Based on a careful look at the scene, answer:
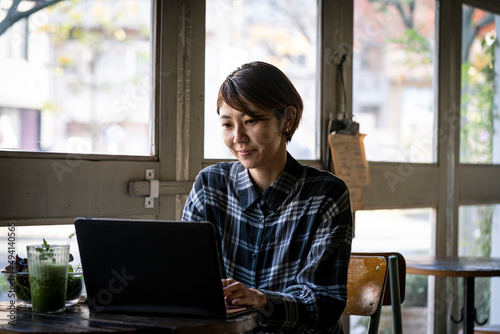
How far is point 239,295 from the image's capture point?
1.42 meters

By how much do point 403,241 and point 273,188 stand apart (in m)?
1.99

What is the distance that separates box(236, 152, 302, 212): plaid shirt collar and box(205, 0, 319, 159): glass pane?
0.82 metres

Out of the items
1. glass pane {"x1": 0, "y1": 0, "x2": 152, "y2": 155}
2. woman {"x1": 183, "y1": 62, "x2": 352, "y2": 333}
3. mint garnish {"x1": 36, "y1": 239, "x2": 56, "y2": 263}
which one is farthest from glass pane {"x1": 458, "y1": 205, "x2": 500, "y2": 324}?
mint garnish {"x1": 36, "y1": 239, "x2": 56, "y2": 263}

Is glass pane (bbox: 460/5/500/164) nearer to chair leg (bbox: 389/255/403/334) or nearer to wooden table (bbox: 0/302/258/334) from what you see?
chair leg (bbox: 389/255/403/334)

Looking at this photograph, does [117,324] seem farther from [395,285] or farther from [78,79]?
[78,79]

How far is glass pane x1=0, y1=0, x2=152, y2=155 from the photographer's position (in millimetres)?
2064

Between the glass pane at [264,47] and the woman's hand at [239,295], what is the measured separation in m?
1.23

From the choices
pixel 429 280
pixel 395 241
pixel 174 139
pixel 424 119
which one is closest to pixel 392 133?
pixel 424 119

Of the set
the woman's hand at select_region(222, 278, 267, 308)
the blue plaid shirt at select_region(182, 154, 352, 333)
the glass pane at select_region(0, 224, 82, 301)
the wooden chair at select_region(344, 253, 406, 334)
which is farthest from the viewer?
the glass pane at select_region(0, 224, 82, 301)

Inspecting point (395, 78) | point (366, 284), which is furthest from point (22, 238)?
point (395, 78)

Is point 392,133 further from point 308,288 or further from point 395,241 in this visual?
point 308,288

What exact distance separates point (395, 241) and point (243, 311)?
7.45 feet

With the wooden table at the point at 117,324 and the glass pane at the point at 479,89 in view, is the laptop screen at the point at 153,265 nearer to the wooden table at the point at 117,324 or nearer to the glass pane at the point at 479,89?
the wooden table at the point at 117,324

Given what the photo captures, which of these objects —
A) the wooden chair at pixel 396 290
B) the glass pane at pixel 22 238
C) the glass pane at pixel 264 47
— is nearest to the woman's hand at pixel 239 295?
the wooden chair at pixel 396 290
